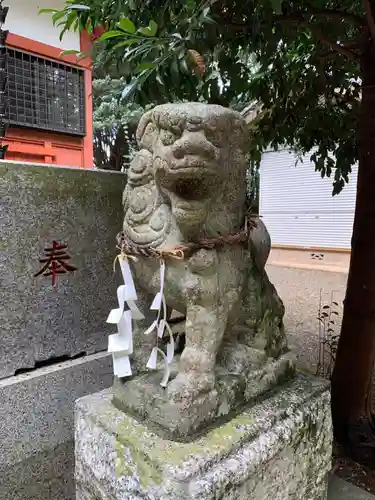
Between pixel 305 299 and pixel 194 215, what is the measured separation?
14.1ft

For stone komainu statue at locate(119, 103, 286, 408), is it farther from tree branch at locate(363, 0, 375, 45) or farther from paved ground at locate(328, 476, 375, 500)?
tree branch at locate(363, 0, 375, 45)

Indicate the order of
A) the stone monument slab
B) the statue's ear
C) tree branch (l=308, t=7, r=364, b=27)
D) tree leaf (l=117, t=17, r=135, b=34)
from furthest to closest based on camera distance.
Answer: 1. tree branch (l=308, t=7, r=364, b=27)
2. the stone monument slab
3. tree leaf (l=117, t=17, r=135, b=34)
4. the statue's ear

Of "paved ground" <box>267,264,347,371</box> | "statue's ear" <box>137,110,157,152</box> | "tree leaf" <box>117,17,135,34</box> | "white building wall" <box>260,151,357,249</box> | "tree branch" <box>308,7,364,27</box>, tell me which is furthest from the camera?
"white building wall" <box>260,151,357,249</box>

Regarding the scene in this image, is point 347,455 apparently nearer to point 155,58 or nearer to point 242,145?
point 242,145

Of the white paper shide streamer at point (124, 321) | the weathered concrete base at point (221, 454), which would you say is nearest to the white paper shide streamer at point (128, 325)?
the white paper shide streamer at point (124, 321)

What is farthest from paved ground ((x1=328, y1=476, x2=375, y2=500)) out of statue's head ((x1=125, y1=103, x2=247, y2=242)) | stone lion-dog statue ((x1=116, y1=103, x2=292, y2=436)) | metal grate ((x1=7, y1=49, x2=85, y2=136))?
metal grate ((x1=7, y1=49, x2=85, y2=136))

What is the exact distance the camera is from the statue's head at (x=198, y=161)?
0.76 m

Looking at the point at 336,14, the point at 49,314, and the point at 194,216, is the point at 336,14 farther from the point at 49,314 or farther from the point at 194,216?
the point at 49,314

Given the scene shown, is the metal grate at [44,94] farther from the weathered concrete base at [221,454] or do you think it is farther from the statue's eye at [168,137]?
the weathered concrete base at [221,454]

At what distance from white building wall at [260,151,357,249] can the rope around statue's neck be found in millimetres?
5870

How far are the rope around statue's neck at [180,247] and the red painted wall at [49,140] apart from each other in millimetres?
2260

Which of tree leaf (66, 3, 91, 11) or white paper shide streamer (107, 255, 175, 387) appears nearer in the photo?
white paper shide streamer (107, 255, 175, 387)

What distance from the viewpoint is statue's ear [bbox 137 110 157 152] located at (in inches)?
33.9

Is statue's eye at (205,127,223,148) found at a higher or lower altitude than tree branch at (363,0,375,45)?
lower
